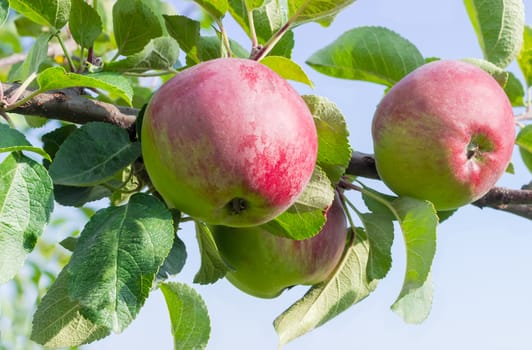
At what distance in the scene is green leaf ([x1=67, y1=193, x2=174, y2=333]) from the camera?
1.06 meters

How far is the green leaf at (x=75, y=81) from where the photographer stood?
A: 1133 mm

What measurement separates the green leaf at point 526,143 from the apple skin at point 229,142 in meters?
0.64

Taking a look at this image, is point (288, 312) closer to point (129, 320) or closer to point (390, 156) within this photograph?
point (390, 156)

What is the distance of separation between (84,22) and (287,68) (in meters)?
0.38

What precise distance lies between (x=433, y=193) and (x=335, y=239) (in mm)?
230

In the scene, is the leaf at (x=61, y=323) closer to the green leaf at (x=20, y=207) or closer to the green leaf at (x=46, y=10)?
the green leaf at (x=20, y=207)

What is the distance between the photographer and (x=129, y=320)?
106cm

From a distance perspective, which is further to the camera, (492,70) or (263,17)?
(492,70)

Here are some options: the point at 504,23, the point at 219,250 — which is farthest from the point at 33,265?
the point at 504,23

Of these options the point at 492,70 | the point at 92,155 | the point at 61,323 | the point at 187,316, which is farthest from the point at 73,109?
the point at 492,70

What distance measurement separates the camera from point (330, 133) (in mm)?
1265

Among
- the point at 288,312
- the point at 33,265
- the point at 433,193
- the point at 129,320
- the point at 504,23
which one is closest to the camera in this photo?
the point at 129,320

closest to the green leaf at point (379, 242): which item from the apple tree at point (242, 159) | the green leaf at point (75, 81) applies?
the apple tree at point (242, 159)

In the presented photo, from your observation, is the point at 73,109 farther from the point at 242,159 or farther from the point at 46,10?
the point at 242,159
